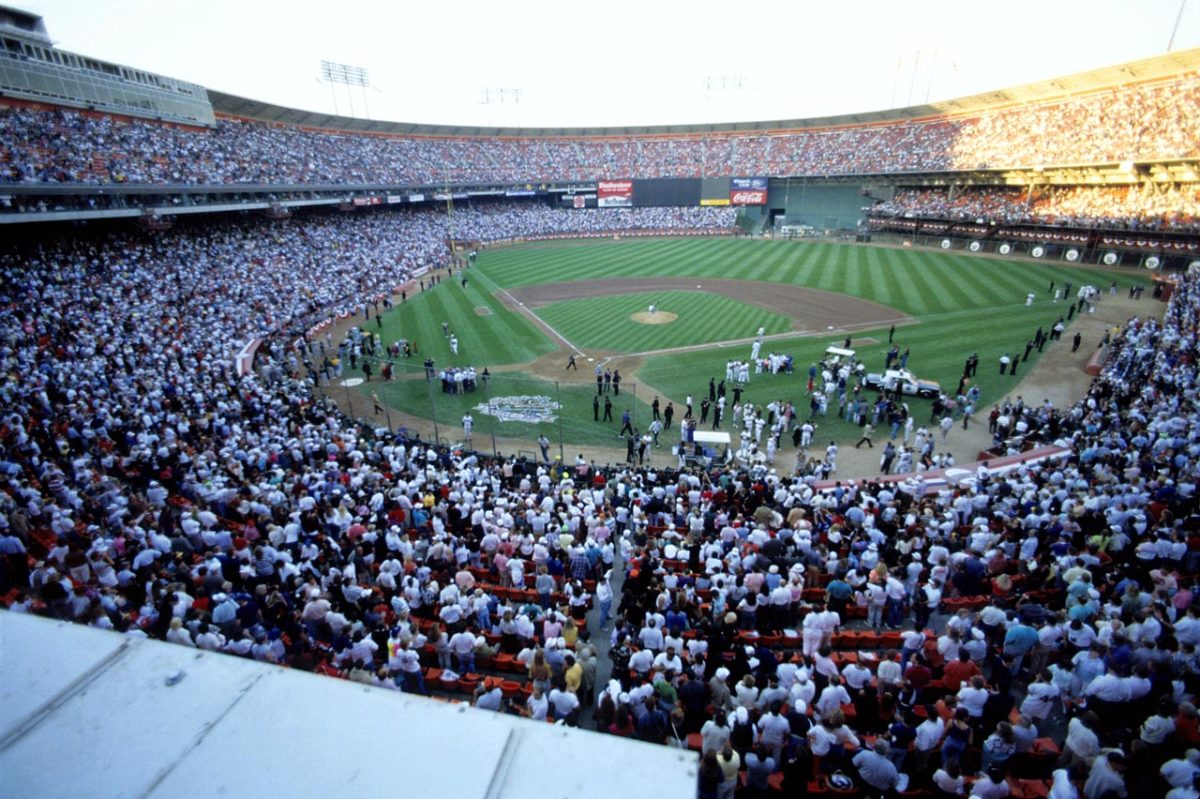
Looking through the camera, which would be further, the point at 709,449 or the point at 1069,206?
the point at 1069,206

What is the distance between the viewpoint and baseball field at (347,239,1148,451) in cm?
2545

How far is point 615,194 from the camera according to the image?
82000 millimetres

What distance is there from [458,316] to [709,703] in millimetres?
33370

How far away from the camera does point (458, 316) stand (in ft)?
126

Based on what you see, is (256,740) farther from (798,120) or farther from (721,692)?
(798,120)

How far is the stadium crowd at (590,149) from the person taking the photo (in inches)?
1380

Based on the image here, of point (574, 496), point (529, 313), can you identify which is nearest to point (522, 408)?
point (574, 496)

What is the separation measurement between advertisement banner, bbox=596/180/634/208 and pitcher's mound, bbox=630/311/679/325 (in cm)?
4868

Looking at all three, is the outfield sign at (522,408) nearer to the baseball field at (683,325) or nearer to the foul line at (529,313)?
the baseball field at (683,325)

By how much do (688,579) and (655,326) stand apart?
25.5m

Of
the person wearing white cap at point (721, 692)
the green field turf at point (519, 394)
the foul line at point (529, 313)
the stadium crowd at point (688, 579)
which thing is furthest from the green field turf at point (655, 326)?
the person wearing white cap at point (721, 692)

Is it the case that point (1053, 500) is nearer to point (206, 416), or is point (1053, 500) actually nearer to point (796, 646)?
point (796, 646)

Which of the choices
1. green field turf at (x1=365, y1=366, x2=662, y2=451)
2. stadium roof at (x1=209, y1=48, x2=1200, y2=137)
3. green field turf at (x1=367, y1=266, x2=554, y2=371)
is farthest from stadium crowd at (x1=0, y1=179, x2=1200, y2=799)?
stadium roof at (x1=209, y1=48, x2=1200, y2=137)

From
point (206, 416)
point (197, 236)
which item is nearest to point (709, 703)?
point (206, 416)
